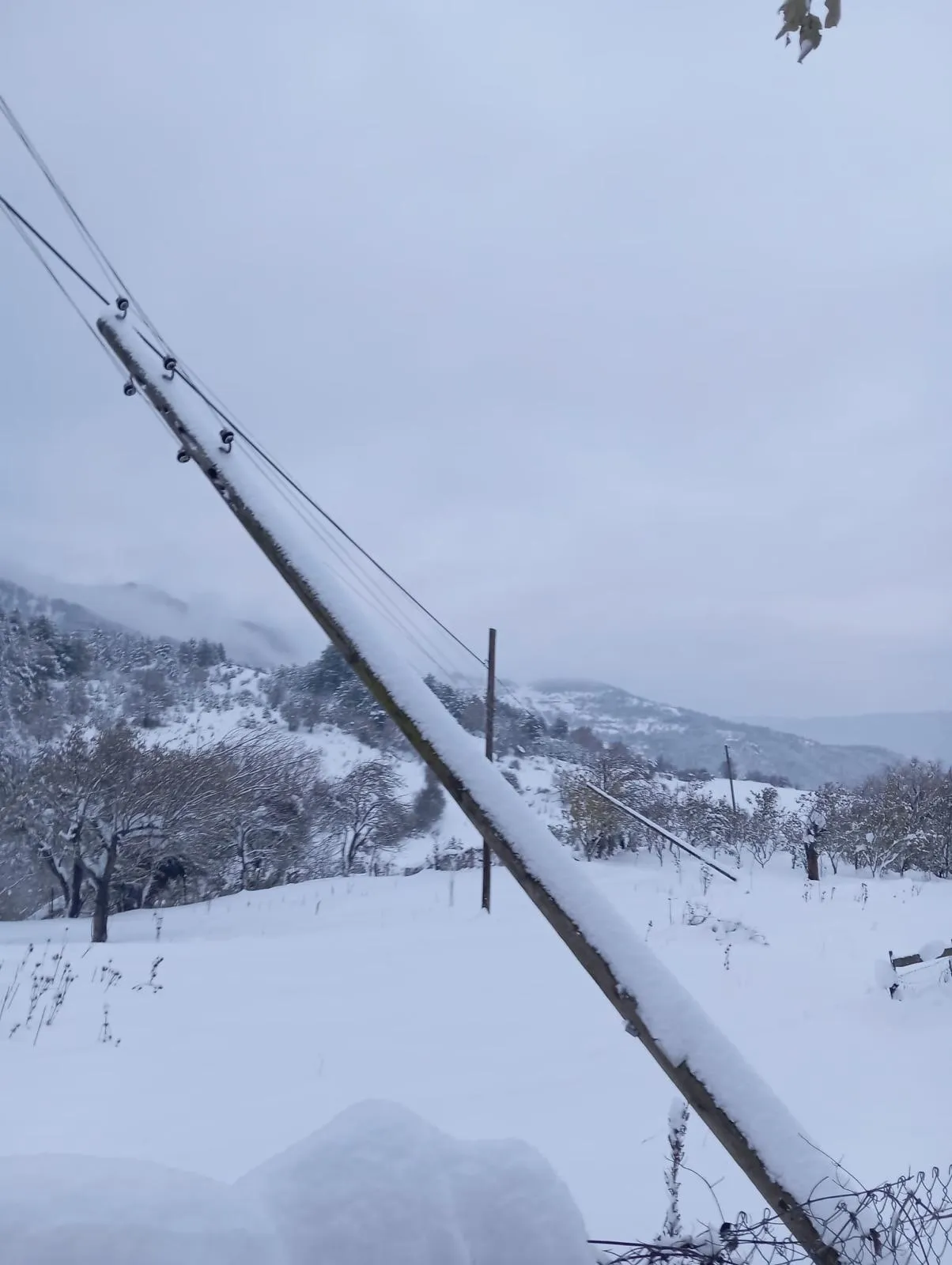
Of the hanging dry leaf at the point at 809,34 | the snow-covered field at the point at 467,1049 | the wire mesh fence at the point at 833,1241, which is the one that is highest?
the hanging dry leaf at the point at 809,34

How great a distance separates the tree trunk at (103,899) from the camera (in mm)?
17297

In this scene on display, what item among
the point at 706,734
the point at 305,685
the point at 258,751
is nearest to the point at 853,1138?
the point at 258,751

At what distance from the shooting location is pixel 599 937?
2.05 metres

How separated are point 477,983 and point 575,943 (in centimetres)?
621

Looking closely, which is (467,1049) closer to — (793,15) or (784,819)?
(793,15)

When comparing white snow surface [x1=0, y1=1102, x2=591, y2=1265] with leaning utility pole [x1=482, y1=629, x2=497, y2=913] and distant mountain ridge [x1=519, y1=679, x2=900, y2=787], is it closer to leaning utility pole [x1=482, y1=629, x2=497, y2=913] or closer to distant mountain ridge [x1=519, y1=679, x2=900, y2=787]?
leaning utility pole [x1=482, y1=629, x2=497, y2=913]

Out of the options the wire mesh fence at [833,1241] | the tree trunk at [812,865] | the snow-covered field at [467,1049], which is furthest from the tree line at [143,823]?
the wire mesh fence at [833,1241]

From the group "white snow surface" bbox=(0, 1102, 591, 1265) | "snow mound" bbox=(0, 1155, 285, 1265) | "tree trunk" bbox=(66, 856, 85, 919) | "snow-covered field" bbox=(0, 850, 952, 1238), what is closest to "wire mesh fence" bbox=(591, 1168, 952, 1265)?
"white snow surface" bbox=(0, 1102, 591, 1265)

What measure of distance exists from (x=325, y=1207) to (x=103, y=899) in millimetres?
18993

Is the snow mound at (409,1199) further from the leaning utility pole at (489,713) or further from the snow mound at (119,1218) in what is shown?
the leaning utility pole at (489,713)

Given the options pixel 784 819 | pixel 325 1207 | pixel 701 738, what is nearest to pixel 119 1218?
pixel 325 1207

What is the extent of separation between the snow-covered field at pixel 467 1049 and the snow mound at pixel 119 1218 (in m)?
2.06

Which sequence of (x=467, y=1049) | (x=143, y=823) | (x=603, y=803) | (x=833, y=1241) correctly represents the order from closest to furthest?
(x=833, y=1241) → (x=467, y=1049) → (x=143, y=823) → (x=603, y=803)

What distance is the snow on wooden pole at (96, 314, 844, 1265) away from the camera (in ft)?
6.33
